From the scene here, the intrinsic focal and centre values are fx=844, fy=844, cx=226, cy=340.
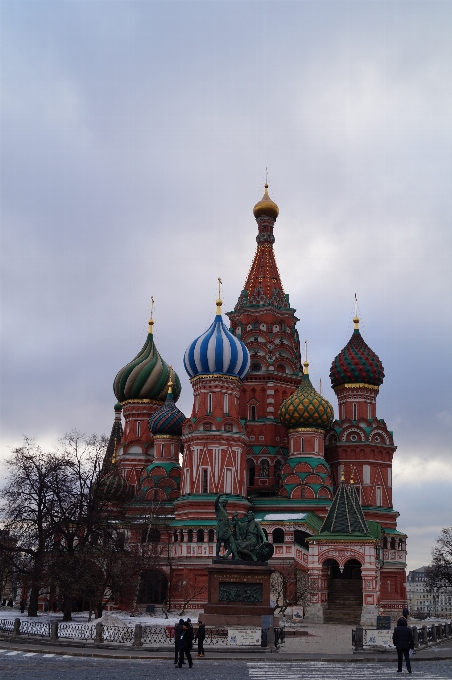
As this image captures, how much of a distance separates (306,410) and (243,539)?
26749 millimetres

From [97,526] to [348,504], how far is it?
15.7 meters

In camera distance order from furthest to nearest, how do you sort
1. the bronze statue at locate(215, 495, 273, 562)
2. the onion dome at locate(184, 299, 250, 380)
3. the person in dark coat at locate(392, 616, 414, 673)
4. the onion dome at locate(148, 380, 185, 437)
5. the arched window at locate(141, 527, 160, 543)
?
the onion dome at locate(148, 380, 185, 437) < the onion dome at locate(184, 299, 250, 380) < the arched window at locate(141, 527, 160, 543) < the bronze statue at locate(215, 495, 273, 562) < the person in dark coat at locate(392, 616, 414, 673)

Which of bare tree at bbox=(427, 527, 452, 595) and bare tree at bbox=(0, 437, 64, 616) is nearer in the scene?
bare tree at bbox=(0, 437, 64, 616)

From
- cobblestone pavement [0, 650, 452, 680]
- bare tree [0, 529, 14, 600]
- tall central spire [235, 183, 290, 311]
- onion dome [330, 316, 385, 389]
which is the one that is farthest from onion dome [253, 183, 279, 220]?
cobblestone pavement [0, 650, 452, 680]

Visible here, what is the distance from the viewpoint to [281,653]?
24.2 m

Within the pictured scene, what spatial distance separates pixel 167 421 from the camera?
60.1 m

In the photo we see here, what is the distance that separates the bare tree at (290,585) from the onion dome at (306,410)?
1150 centimetres

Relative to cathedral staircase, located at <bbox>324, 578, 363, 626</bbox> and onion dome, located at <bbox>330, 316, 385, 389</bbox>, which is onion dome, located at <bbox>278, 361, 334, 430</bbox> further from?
cathedral staircase, located at <bbox>324, 578, 363, 626</bbox>

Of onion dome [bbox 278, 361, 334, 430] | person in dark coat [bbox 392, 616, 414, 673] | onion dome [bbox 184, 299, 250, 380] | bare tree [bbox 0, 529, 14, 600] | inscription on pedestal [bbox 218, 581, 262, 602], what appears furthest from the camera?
onion dome [bbox 278, 361, 334, 430]

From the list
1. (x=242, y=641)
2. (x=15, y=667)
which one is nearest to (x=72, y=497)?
(x=242, y=641)

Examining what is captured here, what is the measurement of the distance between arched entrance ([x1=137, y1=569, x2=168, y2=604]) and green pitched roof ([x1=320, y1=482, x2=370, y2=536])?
1090 centimetres

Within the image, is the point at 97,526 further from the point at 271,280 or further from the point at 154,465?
the point at 271,280

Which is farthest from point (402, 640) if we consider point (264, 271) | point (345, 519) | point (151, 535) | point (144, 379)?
point (264, 271)

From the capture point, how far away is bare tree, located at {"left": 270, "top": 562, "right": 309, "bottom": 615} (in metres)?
46.9
